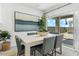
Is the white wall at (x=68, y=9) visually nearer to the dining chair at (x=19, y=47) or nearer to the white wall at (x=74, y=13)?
the white wall at (x=74, y=13)

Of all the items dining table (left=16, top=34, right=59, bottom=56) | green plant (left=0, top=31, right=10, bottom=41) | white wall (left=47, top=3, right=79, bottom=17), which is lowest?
dining table (left=16, top=34, right=59, bottom=56)

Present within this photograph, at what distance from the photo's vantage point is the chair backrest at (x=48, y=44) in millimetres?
1434

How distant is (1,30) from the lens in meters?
1.27

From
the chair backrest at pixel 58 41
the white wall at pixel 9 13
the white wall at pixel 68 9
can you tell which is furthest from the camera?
the chair backrest at pixel 58 41

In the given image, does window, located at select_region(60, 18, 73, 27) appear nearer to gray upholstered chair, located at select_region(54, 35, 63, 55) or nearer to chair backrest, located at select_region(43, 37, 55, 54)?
gray upholstered chair, located at select_region(54, 35, 63, 55)

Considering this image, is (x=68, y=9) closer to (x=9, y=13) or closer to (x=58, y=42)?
(x=58, y=42)

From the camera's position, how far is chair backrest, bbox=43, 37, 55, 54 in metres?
1.43

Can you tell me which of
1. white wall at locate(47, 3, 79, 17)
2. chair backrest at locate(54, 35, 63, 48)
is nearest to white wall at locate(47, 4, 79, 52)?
white wall at locate(47, 3, 79, 17)

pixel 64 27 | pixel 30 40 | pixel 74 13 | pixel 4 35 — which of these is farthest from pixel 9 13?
pixel 74 13

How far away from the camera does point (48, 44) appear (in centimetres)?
146

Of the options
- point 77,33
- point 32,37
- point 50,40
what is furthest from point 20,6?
point 77,33

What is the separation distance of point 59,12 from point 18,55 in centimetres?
103

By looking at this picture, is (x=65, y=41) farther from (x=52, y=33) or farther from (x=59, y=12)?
(x=59, y=12)

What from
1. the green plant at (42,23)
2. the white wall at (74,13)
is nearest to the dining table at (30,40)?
the green plant at (42,23)
